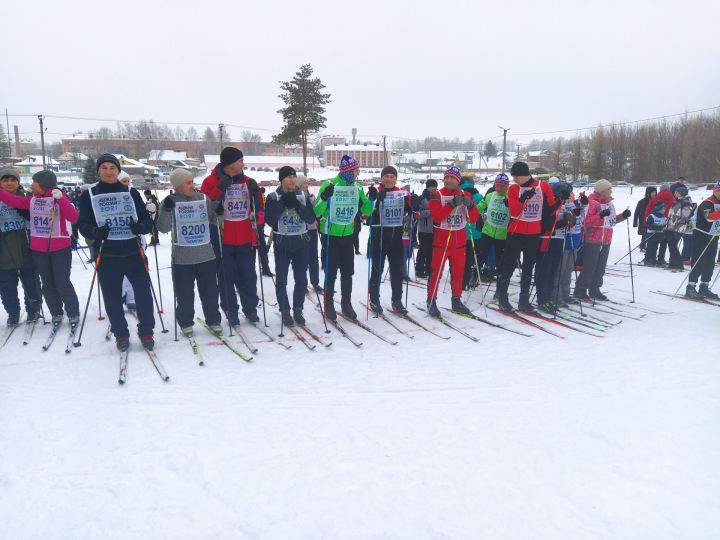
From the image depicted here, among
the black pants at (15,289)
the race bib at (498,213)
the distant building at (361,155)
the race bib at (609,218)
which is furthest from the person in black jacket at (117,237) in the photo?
the distant building at (361,155)

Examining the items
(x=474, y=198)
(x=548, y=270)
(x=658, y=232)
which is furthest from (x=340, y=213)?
(x=658, y=232)

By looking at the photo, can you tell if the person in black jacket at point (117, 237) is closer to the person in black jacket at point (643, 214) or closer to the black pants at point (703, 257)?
the black pants at point (703, 257)

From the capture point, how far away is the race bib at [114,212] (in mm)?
4547

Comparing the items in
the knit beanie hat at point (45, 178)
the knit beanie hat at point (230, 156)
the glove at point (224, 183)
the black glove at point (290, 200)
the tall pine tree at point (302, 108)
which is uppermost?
the tall pine tree at point (302, 108)

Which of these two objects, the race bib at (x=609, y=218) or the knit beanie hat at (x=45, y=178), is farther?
the race bib at (x=609, y=218)

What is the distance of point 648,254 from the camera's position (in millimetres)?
9992

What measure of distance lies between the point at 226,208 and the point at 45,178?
2.08 meters

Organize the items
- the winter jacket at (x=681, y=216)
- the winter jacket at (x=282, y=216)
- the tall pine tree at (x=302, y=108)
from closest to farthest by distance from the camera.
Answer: the winter jacket at (x=282, y=216)
the winter jacket at (x=681, y=216)
the tall pine tree at (x=302, y=108)

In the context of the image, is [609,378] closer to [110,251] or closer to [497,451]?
[497,451]

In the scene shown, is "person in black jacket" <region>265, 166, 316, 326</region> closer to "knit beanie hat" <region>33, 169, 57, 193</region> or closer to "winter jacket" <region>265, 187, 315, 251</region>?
"winter jacket" <region>265, 187, 315, 251</region>

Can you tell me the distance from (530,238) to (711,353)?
2.30 meters

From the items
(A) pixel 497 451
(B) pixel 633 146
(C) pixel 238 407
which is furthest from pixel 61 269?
(B) pixel 633 146

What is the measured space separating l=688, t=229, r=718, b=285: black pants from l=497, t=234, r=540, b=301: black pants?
296cm

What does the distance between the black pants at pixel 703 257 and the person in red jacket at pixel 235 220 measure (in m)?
6.61
